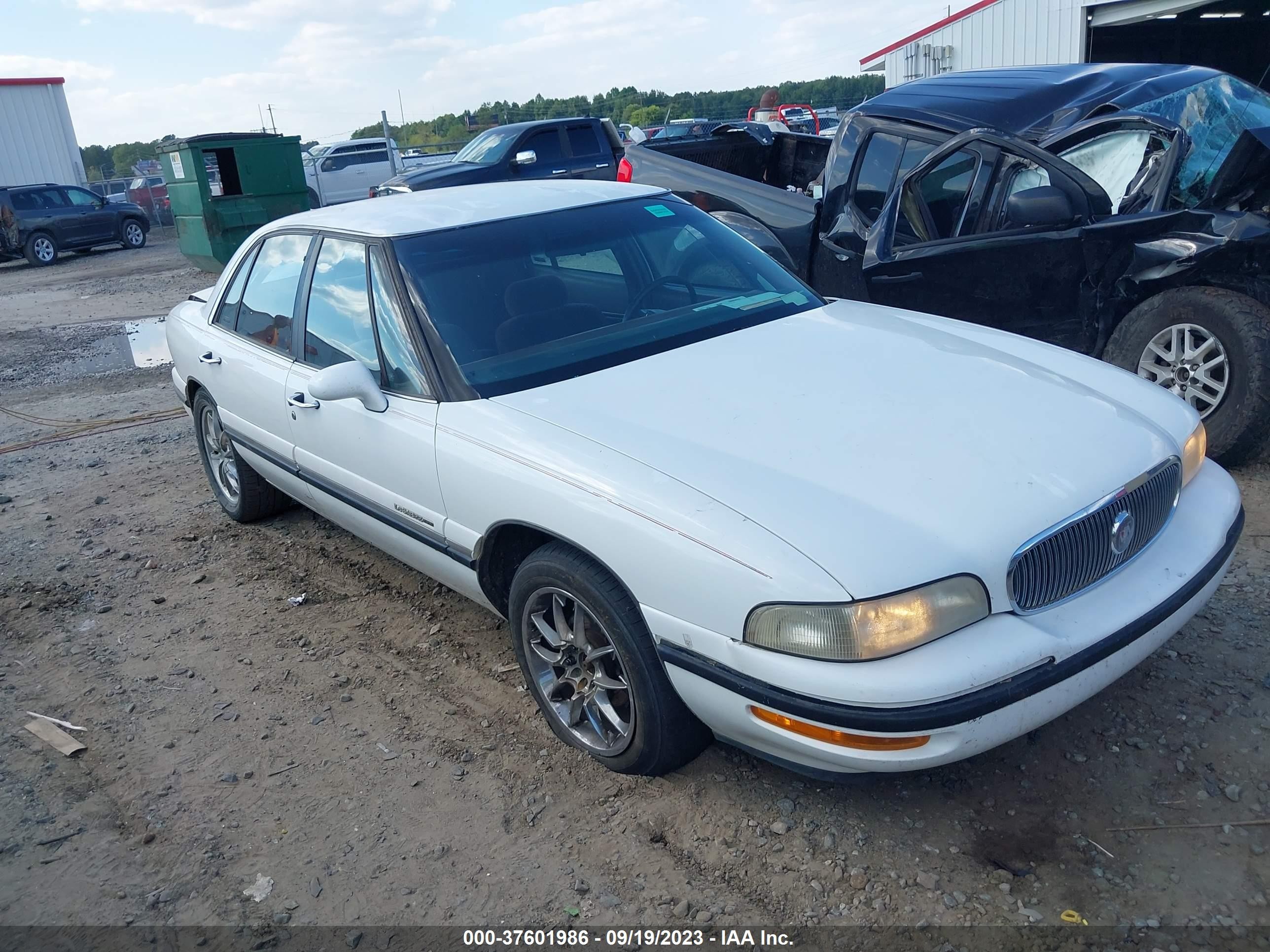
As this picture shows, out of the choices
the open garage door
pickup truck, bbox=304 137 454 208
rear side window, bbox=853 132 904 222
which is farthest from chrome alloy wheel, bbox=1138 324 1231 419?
pickup truck, bbox=304 137 454 208

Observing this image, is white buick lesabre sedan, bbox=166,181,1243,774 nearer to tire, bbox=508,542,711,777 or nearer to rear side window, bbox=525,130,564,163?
tire, bbox=508,542,711,777

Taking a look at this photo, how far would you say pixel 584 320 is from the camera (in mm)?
3480

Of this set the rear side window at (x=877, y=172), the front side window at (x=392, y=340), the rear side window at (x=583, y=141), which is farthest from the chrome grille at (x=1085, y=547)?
the rear side window at (x=583, y=141)

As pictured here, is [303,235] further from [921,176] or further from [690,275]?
[921,176]

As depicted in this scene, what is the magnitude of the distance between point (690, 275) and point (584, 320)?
0.57 metres

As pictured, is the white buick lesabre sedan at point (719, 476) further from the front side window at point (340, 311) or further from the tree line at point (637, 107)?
the tree line at point (637, 107)

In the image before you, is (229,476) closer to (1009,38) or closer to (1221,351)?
(1221,351)

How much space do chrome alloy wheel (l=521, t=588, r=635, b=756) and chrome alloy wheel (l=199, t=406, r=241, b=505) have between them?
2.63 m

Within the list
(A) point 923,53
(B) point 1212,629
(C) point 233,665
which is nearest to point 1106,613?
(B) point 1212,629

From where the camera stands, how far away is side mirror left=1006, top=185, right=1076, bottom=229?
4621mm

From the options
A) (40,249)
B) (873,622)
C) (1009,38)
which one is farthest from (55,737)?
(40,249)

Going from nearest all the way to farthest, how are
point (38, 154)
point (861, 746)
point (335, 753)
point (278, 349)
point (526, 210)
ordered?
point (861, 746), point (335, 753), point (526, 210), point (278, 349), point (38, 154)

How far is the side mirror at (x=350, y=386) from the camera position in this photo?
3.26 m

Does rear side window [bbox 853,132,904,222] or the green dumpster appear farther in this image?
the green dumpster
